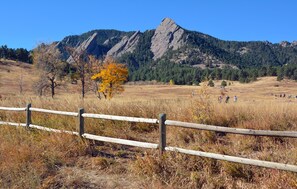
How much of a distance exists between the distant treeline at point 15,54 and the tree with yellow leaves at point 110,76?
87916 millimetres

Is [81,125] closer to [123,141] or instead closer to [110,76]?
[123,141]

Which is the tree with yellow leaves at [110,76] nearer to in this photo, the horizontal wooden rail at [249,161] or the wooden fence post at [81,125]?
the wooden fence post at [81,125]

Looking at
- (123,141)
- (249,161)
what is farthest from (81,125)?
(249,161)

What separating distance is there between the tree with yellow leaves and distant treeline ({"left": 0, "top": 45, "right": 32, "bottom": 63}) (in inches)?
3461

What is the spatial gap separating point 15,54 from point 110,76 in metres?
96.1

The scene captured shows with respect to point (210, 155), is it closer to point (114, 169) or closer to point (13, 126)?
point (114, 169)

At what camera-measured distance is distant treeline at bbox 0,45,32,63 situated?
11694cm

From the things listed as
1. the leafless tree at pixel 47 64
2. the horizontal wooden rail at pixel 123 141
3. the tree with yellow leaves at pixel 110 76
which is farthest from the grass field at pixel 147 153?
the leafless tree at pixel 47 64

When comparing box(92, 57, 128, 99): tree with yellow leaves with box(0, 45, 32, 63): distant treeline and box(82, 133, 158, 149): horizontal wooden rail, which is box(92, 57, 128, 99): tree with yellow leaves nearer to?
box(82, 133, 158, 149): horizontal wooden rail

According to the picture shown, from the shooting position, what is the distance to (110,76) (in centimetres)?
3881

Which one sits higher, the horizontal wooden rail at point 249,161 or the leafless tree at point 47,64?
the leafless tree at point 47,64

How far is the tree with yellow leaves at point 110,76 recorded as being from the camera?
3853 cm

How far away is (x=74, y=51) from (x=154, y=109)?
28.6 meters

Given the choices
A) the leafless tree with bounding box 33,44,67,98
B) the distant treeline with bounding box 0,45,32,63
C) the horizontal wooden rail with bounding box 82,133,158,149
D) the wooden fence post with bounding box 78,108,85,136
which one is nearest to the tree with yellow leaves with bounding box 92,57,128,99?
the leafless tree with bounding box 33,44,67,98
